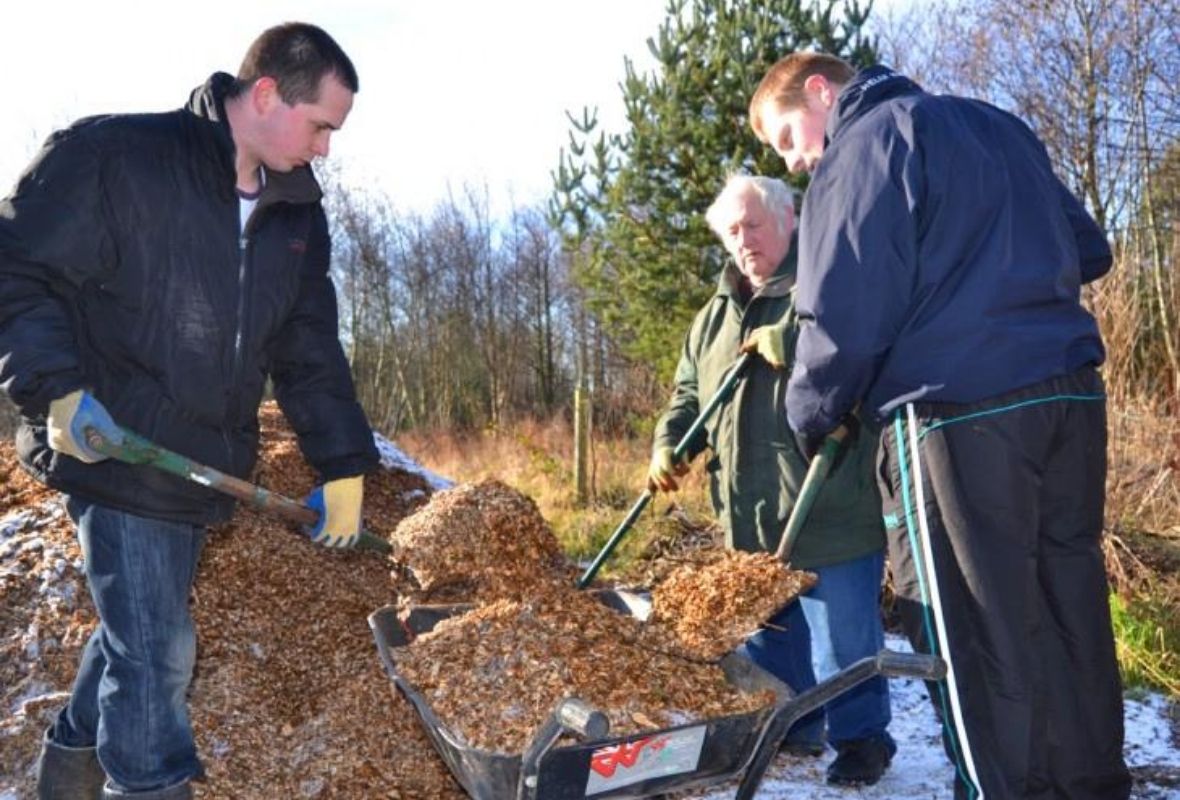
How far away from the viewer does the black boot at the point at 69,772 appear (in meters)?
2.87

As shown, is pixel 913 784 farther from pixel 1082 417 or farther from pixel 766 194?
pixel 766 194

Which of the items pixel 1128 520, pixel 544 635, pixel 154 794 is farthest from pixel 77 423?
pixel 1128 520

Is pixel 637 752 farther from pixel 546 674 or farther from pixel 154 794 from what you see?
pixel 154 794

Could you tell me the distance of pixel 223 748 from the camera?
12.0 feet

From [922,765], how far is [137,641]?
2.74m

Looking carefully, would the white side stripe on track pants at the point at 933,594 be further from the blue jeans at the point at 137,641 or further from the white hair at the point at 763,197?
the blue jeans at the point at 137,641

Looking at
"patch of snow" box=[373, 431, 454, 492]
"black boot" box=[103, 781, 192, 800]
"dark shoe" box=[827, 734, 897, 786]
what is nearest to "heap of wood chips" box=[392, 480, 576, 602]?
"black boot" box=[103, 781, 192, 800]

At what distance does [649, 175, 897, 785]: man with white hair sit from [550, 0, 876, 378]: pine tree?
7553 mm

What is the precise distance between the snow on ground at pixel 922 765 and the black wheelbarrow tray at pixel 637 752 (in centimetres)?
115

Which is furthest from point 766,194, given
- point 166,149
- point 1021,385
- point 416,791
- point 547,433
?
point 547,433

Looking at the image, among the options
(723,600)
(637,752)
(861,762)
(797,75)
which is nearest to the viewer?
(637,752)

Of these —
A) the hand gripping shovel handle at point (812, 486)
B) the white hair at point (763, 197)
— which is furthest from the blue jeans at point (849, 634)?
the white hair at point (763, 197)

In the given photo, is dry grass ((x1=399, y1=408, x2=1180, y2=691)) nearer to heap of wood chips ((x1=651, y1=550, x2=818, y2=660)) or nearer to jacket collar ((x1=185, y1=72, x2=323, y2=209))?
heap of wood chips ((x1=651, y1=550, x2=818, y2=660))

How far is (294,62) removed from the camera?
279 centimetres
